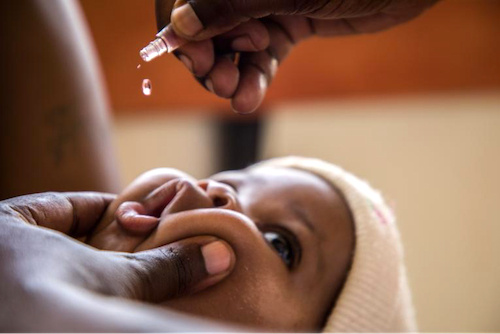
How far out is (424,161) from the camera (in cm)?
238

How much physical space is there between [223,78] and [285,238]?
285 mm

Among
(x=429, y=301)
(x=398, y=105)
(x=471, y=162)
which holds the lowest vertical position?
(x=429, y=301)

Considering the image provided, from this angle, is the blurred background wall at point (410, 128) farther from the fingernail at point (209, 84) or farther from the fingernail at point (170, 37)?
the fingernail at point (170, 37)

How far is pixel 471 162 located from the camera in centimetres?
237

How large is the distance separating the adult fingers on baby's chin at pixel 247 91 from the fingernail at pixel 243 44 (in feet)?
0.12

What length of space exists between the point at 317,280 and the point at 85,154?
529 millimetres

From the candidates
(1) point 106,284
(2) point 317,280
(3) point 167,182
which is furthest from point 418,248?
(1) point 106,284

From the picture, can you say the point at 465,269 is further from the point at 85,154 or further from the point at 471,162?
the point at 85,154

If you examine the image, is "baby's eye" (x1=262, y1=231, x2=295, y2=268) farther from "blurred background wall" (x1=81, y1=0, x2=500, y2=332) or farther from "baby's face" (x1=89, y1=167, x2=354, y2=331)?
"blurred background wall" (x1=81, y1=0, x2=500, y2=332)

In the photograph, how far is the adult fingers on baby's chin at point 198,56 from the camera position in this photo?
0.80 metres

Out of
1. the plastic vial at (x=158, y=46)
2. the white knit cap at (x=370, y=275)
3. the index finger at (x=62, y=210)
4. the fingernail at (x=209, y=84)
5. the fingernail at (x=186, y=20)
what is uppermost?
the fingernail at (x=186, y=20)

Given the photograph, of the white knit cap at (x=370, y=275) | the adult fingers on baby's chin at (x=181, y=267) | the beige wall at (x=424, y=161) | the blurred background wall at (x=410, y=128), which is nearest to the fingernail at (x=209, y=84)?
the adult fingers on baby's chin at (x=181, y=267)

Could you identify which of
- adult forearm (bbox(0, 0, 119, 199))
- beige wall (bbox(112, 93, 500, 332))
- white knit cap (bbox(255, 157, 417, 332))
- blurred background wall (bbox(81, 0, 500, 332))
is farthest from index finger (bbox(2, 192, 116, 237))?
beige wall (bbox(112, 93, 500, 332))

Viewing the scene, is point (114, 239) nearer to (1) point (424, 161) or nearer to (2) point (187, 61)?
(2) point (187, 61)
